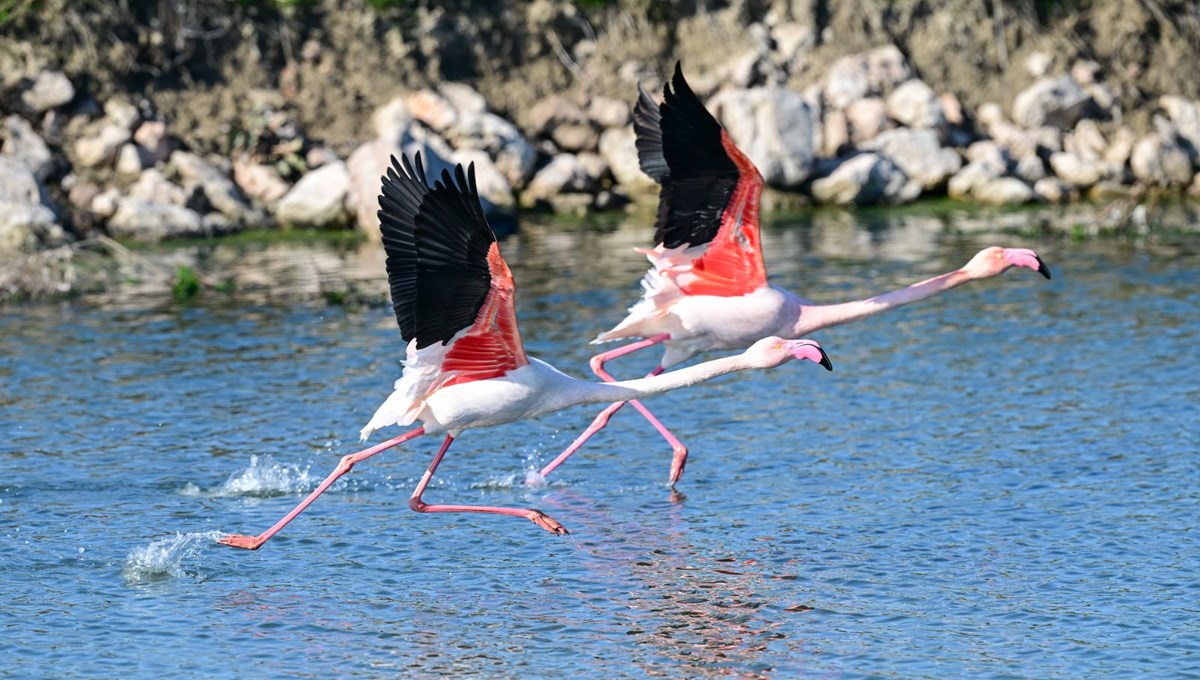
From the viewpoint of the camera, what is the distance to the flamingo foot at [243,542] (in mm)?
9625

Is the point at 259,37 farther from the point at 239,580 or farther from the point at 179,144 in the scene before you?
the point at 239,580

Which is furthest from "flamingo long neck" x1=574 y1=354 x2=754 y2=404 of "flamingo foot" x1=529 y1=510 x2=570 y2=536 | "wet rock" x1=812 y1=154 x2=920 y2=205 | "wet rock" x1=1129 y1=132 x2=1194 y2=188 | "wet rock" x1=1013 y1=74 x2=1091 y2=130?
"wet rock" x1=1013 y1=74 x2=1091 y2=130

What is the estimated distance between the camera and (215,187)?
23906 millimetres

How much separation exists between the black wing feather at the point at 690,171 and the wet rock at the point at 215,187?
12906mm

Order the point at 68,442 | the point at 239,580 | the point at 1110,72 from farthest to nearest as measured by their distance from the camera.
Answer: the point at 1110,72 < the point at 68,442 < the point at 239,580

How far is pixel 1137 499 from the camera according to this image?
10578mm

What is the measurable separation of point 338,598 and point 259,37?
20.0 meters

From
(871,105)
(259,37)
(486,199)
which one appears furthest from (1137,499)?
(259,37)

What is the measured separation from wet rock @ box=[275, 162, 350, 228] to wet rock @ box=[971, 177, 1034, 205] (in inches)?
375

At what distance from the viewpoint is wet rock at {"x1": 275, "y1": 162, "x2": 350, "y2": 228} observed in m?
23.8

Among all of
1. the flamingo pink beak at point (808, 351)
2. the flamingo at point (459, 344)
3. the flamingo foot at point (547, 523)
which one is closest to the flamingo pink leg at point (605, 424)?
the flamingo at point (459, 344)

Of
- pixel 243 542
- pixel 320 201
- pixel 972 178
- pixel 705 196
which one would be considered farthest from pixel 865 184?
pixel 243 542

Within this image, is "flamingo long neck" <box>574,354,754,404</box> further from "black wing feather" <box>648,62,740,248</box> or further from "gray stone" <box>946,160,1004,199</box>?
"gray stone" <box>946,160,1004,199</box>

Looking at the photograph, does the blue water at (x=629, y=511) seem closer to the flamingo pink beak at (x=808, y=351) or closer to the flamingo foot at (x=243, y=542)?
the flamingo foot at (x=243, y=542)
